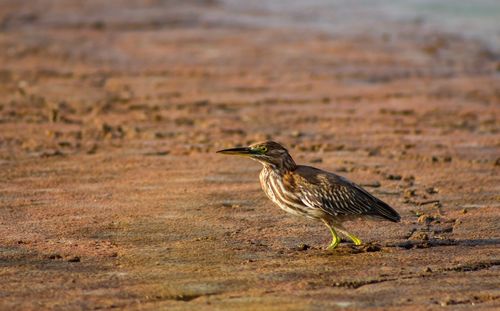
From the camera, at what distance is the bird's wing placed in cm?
891

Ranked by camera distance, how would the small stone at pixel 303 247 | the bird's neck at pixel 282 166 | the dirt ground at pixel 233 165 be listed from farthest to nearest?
the bird's neck at pixel 282 166, the small stone at pixel 303 247, the dirt ground at pixel 233 165

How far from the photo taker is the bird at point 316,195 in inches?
351

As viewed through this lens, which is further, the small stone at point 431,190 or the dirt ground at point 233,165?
the small stone at point 431,190

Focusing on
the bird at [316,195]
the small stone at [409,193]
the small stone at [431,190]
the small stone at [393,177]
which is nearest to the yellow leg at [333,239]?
the bird at [316,195]

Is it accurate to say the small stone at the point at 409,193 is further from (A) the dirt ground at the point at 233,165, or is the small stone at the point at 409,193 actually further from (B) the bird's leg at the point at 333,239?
(B) the bird's leg at the point at 333,239

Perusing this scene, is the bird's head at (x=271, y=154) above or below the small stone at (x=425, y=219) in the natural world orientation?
above

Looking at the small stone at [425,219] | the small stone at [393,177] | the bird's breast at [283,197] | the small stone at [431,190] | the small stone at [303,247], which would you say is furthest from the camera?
the small stone at [393,177]

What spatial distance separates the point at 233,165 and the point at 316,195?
3213mm

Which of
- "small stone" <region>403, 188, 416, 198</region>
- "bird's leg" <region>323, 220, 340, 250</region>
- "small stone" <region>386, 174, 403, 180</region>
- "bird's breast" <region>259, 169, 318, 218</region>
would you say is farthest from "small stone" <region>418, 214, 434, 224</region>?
"small stone" <region>386, 174, 403, 180</region>

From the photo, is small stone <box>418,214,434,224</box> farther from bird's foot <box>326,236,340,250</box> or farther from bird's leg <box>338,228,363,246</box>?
bird's foot <box>326,236,340,250</box>

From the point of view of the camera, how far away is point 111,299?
7383 millimetres

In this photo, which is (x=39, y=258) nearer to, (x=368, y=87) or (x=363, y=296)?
(x=363, y=296)

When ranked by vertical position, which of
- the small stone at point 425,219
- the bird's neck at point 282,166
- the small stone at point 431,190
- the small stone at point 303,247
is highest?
the bird's neck at point 282,166

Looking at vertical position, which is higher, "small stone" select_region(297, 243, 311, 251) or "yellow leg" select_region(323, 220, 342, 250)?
"yellow leg" select_region(323, 220, 342, 250)
